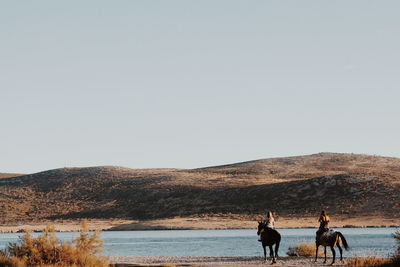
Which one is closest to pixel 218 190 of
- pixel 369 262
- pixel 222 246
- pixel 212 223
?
pixel 212 223

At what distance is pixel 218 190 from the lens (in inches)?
5064

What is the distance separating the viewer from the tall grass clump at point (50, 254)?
27.2 metres

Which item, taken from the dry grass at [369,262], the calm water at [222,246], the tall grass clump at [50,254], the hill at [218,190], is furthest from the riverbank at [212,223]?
the tall grass clump at [50,254]

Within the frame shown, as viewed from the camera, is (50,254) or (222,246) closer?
(50,254)

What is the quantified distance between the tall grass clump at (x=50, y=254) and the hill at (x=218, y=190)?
75618 mm

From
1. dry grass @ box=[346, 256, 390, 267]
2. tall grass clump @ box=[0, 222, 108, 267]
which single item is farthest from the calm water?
tall grass clump @ box=[0, 222, 108, 267]

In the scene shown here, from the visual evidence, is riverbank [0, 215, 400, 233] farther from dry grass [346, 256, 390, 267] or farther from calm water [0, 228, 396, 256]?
dry grass [346, 256, 390, 267]

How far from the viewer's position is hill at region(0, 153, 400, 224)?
110 meters

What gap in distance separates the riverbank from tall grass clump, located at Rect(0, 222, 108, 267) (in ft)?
220

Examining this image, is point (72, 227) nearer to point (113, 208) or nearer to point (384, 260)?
point (113, 208)

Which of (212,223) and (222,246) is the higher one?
(212,223)

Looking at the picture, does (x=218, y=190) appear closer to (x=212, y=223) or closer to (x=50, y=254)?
(x=212, y=223)

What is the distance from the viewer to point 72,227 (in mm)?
107312

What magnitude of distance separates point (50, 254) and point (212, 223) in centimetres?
7422
